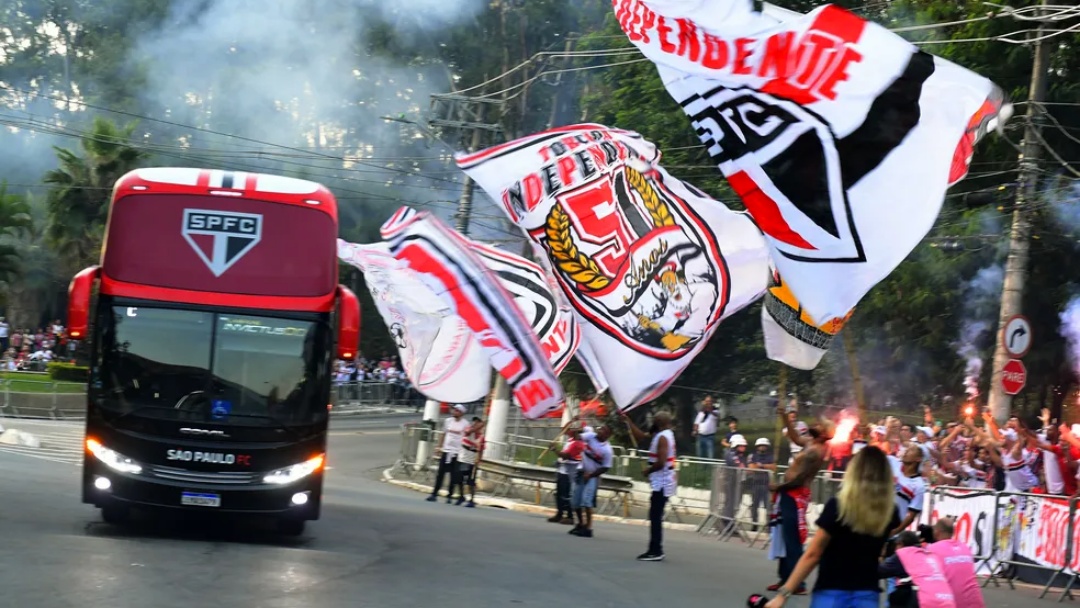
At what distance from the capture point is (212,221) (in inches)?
534

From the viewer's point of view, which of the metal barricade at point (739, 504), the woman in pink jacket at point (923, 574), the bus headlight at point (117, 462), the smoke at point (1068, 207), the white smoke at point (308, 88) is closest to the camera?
the woman in pink jacket at point (923, 574)

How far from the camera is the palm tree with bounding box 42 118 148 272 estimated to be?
48.4m

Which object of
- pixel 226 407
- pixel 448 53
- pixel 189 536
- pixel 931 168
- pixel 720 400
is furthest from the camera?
pixel 448 53

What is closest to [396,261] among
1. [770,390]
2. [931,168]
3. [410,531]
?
[410,531]

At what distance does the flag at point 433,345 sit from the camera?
860 inches

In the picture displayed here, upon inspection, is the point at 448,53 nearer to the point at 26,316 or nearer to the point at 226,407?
the point at 26,316

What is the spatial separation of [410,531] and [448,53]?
1593 inches

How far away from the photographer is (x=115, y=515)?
1438 centimetres

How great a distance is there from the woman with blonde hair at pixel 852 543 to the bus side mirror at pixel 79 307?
7.91 m

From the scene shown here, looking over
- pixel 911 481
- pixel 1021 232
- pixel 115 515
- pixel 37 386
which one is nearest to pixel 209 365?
pixel 115 515

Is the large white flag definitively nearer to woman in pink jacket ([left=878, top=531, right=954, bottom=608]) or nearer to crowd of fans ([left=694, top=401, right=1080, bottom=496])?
crowd of fans ([left=694, top=401, right=1080, bottom=496])

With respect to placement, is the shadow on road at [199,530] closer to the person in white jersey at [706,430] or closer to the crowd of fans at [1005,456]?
→ the crowd of fans at [1005,456]

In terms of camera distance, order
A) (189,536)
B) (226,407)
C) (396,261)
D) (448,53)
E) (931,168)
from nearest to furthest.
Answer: (931,168) → (226,407) → (189,536) → (396,261) → (448,53)

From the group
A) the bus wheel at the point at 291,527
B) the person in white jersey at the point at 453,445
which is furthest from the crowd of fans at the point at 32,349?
the bus wheel at the point at 291,527
